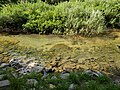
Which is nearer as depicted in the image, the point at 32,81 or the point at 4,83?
the point at 4,83

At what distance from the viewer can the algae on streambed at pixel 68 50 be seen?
22.2 feet

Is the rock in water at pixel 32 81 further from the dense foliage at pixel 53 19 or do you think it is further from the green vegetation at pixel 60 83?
the dense foliage at pixel 53 19

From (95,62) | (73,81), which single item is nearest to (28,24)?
(95,62)

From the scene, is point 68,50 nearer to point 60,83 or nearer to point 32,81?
point 60,83

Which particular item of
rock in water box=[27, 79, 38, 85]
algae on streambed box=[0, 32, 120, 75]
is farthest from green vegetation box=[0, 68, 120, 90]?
algae on streambed box=[0, 32, 120, 75]

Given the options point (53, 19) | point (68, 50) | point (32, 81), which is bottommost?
point (68, 50)

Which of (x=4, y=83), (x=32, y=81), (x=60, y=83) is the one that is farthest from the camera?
(x=60, y=83)

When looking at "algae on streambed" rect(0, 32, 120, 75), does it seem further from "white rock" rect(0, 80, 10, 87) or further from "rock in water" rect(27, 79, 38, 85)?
"white rock" rect(0, 80, 10, 87)

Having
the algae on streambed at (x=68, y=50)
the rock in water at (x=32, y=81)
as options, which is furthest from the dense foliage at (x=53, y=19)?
the rock in water at (x=32, y=81)

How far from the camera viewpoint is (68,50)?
788 centimetres

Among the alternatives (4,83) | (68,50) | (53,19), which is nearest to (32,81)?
(4,83)

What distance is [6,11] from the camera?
384 inches

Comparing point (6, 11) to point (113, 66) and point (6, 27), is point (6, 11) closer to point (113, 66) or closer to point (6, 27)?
point (6, 27)

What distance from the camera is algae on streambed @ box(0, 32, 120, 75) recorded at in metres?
6.78
